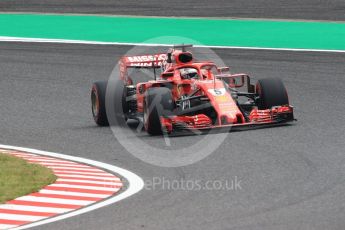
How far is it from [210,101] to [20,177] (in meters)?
4.08

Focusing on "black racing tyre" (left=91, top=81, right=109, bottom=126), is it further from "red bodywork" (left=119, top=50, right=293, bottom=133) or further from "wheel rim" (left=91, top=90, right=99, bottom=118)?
"red bodywork" (left=119, top=50, right=293, bottom=133)

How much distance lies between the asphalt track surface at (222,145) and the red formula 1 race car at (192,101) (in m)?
0.22

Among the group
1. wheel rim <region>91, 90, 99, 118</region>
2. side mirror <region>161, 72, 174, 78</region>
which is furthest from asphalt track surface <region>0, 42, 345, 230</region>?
side mirror <region>161, 72, 174, 78</region>

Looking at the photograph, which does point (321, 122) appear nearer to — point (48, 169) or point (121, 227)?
point (48, 169)

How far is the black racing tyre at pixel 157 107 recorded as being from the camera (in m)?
15.0

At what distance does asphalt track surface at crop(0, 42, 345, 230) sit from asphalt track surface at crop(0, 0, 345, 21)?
4891 mm

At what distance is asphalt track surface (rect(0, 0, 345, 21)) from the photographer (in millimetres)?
29719

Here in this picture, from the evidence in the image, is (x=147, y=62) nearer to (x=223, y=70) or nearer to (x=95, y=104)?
(x=95, y=104)

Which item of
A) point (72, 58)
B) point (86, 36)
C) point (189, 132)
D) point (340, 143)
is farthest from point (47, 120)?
point (86, 36)

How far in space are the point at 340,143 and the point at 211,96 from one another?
6.99 ft

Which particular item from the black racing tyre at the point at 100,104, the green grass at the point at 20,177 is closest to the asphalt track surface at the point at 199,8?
the black racing tyre at the point at 100,104

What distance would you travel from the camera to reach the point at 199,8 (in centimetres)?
3161

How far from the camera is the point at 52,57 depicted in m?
25.1

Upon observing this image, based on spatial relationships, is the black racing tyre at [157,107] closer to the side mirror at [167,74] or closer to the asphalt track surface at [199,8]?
the side mirror at [167,74]
